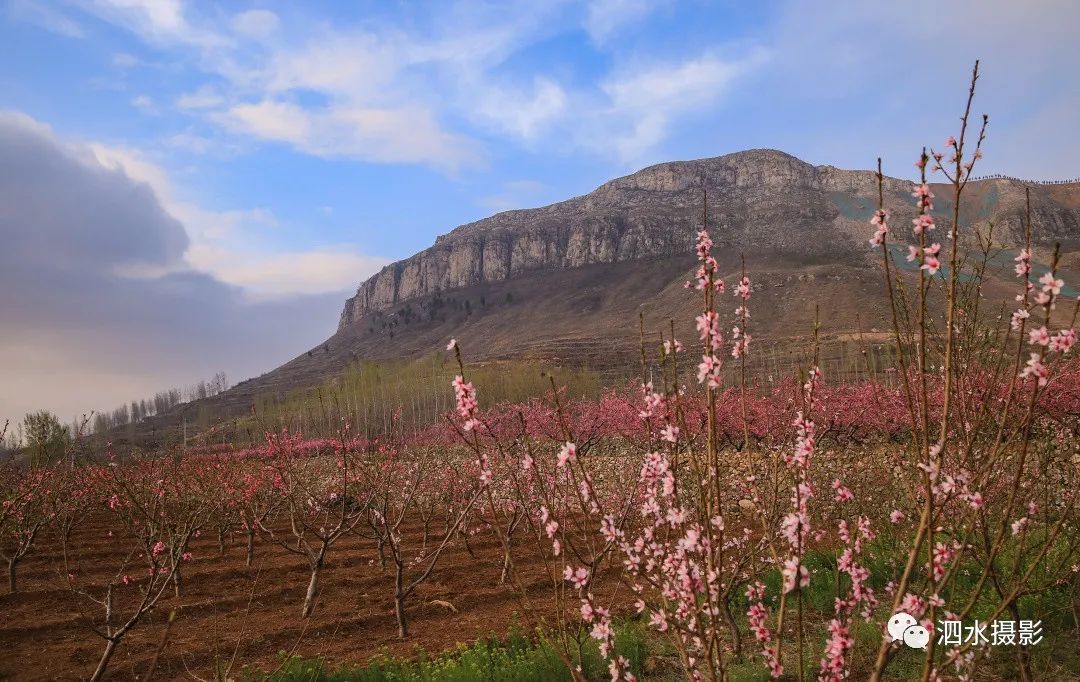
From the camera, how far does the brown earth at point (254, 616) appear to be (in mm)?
7500

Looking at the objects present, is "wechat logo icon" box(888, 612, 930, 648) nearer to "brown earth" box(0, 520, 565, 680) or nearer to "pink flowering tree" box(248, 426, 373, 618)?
"brown earth" box(0, 520, 565, 680)

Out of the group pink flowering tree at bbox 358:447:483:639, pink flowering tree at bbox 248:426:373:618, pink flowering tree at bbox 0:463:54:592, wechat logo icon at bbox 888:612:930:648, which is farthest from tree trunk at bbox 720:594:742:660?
pink flowering tree at bbox 0:463:54:592

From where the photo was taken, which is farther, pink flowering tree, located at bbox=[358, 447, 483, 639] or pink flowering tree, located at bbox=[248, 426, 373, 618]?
pink flowering tree, located at bbox=[358, 447, 483, 639]

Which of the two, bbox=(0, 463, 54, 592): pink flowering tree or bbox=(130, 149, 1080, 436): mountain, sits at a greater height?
bbox=(130, 149, 1080, 436): mountain

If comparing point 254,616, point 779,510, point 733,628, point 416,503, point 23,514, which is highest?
point 779,510

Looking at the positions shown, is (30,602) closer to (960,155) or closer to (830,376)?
(960,155)

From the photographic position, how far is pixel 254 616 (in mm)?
9180

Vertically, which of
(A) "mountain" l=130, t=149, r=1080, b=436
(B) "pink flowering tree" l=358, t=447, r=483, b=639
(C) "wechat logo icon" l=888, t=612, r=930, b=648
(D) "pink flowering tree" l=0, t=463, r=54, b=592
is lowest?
(B) "pink flowering tree" l=358, t=447, r=483, b=639

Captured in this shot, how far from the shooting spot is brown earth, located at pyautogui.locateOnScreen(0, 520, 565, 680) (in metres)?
7.50

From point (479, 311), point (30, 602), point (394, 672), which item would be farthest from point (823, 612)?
point (479, 311)

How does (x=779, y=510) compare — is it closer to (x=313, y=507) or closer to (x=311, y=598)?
(x=311, y=598)

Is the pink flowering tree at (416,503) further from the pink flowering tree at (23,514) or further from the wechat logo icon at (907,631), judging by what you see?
the wechat logo icon at (907,631)

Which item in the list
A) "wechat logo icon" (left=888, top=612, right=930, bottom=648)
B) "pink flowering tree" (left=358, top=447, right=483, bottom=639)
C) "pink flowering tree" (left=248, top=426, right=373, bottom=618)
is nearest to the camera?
"wechat logo icon" (left=888, top=612, right=930, bottom=648)

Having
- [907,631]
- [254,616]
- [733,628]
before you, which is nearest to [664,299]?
[254,616]
